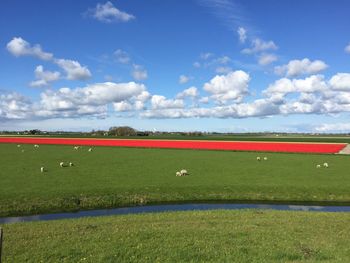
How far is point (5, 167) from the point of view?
3822cm

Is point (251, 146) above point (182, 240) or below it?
above

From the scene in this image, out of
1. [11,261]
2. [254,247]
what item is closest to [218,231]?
[254,247]

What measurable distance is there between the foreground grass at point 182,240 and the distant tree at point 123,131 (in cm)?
17446

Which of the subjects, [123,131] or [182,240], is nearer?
[182,240]

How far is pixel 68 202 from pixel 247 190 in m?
12.2

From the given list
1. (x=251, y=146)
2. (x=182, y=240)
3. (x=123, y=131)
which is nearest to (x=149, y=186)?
(x=182, y=240)

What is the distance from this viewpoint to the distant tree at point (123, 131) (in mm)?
190012

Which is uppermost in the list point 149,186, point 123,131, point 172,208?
point 123,131

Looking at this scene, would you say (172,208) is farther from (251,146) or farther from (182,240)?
(251,146)

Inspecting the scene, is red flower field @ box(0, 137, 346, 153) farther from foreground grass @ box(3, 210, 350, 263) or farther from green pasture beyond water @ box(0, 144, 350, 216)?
foreground grass @ box(3, 210, 350, 263)

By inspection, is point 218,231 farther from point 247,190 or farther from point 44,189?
point 44,189

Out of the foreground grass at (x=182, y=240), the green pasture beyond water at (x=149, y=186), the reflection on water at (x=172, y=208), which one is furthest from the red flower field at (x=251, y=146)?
the foreground grass at (x=182, y=240)

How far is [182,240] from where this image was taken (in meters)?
12.5

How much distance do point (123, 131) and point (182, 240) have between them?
18064 cm
